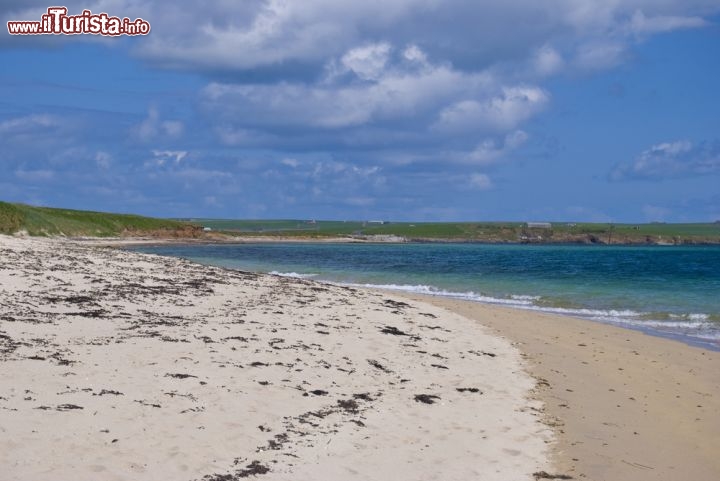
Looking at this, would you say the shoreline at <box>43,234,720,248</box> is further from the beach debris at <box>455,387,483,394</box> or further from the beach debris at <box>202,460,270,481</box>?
the beach debris at <box>202,460,270,481</box>

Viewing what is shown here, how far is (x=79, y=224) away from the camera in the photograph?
9381 cm

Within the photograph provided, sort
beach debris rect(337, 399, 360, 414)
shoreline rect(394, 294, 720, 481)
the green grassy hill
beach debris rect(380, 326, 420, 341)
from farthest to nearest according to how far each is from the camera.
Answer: the green grassy hill → beach debris rect(380, 326, 420, 341) → beach debris rect(337, 399, 360, 414) → shoreline rect(394, 294, 720, 481)

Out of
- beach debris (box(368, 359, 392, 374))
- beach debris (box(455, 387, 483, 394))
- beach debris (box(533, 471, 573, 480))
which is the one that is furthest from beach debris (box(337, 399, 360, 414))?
beach debris (box(533, 471, 573, 480))

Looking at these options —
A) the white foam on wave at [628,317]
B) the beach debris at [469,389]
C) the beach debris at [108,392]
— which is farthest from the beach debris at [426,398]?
the white foam on wave at [628,317]

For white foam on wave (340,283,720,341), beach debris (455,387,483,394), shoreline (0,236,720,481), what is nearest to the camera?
shoreline (0,236,720,481)

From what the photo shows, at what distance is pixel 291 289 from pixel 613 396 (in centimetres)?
1449

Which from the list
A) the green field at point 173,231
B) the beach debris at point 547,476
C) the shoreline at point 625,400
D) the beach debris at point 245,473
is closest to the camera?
the beach debris at point 245,473

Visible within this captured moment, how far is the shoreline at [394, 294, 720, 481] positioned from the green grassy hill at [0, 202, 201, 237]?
192ft

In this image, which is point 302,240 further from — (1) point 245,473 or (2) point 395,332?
(1) point 245,473

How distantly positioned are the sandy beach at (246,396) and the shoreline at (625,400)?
0.42 metres

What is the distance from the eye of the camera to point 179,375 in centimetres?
964

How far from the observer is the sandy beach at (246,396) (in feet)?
22.6

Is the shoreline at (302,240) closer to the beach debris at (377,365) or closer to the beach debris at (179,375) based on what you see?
the beach debris at (377,365)

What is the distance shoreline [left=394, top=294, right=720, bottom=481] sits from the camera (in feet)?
26.4
